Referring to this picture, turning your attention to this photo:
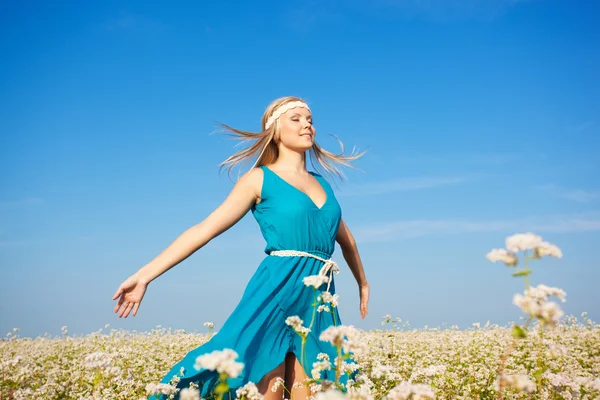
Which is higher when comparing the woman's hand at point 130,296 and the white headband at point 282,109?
the white headband at point 282,109

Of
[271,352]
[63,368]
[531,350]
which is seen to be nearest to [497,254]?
[271,352]

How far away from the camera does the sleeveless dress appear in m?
4.33

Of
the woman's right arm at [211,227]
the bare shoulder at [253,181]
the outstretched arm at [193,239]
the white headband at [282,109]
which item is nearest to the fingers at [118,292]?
the outstretched arm at [193,239]

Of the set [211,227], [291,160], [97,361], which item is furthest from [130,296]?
[291,160]

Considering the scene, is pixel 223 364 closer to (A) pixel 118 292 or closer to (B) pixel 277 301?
(A) pixel 118 292

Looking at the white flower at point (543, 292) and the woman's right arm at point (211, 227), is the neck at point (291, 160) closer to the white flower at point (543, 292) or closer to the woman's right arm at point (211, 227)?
the woman's right arm at point (211, 227)

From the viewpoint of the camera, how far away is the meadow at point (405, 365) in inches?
89.3

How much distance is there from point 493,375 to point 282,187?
3154 mm

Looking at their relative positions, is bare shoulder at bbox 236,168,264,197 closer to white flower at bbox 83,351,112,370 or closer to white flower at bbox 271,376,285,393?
white flower at bbox 271,376,285,393

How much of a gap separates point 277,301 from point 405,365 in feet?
6.67

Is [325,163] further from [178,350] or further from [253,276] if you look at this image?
[178,350]

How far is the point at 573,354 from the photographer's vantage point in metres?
7.66

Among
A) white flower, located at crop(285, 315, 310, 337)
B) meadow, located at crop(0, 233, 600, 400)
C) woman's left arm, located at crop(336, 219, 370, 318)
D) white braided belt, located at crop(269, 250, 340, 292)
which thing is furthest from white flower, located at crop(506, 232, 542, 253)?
woman's left arm, located at crop(336, 219, 370, 318)

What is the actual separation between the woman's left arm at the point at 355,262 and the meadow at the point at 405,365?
24.1 inches
